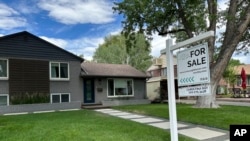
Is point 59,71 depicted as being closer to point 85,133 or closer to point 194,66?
point 85,133

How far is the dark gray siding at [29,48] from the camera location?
17.3m

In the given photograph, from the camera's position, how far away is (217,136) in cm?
827

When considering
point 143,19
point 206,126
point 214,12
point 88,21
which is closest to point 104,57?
point 88,21

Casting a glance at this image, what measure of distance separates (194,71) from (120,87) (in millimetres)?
16353

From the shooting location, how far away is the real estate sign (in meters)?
5.82

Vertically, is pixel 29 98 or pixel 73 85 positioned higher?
pixel 73 85

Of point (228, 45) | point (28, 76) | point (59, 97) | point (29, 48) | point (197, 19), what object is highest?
point (197, 19)

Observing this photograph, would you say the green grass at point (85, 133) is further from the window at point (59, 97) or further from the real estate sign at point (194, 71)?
the window at point (59, 97)

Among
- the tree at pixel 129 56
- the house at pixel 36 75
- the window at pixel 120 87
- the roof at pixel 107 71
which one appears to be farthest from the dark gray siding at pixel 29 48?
the tree at pixel 129 56

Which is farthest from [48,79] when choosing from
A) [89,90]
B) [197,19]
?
[197,19]

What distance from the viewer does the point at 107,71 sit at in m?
22.1

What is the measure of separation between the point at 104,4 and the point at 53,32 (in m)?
9.90

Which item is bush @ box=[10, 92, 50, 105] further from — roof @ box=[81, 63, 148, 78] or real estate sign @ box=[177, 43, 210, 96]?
real estate sign @ box=[177, 43, 210, 96]

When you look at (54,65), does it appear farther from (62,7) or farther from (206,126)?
(206,126)
